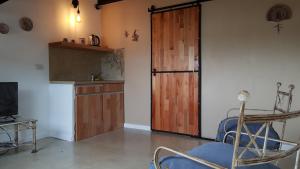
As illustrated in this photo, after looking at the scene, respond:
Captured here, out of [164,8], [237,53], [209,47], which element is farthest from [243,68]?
[164,8]

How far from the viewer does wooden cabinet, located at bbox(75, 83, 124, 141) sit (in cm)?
418

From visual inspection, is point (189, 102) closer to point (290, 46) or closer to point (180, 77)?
point (180, 77)

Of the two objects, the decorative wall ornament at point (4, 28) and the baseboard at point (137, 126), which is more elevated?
the decorative wall ornament at point (4, 28)

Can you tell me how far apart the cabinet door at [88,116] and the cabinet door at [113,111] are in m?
0.14

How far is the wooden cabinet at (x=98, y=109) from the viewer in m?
4.18

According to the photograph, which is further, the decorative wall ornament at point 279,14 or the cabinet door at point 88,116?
the cabinet door at point 88,116

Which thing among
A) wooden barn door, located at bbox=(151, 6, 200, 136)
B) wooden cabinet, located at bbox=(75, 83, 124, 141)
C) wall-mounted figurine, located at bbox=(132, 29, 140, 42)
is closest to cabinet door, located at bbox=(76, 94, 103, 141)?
wooden cabinet, located at bbox=(75, 83, 124, 141)

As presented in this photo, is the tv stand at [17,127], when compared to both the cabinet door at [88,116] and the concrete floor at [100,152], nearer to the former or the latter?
the concrete floor at [100,152]

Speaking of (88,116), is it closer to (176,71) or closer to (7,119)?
(7,119)

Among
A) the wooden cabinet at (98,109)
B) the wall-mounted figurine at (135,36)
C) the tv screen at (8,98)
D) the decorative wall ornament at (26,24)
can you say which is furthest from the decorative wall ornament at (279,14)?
the tv screen at (8,98)

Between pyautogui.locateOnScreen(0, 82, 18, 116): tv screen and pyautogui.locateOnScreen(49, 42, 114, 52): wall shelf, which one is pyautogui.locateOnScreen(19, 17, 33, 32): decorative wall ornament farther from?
pyautogui.locateOnScreen(0, 82, 18, 116): tv screen

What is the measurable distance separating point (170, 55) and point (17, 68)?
8.19 feet

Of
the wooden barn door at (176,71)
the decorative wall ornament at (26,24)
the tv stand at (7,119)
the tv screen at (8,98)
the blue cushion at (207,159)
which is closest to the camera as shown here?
the blue cushion at (207,159)

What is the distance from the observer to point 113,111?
4918 mm
